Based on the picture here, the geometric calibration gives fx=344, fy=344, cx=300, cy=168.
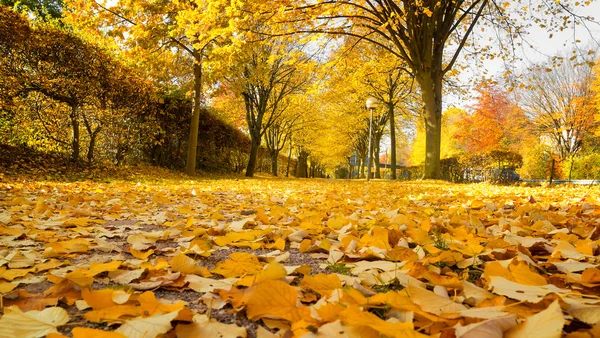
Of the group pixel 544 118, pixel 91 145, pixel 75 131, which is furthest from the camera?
pixel 544 118

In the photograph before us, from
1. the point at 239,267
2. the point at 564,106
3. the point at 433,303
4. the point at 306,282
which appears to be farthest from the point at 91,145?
the point at 564,106

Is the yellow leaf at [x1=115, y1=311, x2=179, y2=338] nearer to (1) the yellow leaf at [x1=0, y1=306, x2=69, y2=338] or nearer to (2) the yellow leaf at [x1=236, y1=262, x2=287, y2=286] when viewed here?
(1) the yellow leaf at [x1=0, y1=306, x2=69, y2=338]

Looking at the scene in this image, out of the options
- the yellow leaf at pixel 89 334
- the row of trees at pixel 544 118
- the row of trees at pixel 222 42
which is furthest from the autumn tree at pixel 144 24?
the row of trees at pixel 544 118

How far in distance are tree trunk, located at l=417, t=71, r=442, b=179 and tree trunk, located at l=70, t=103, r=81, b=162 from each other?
8657mm

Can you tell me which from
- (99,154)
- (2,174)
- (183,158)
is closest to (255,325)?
(2,174)

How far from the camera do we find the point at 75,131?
25.6ft

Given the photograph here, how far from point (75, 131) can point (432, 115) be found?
8984 millimetres

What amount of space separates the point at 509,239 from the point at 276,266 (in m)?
1.16

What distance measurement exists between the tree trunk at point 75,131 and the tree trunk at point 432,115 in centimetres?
866

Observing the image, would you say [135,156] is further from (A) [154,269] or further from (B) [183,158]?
(A) [154,269]

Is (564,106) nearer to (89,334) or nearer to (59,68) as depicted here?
(59,68)

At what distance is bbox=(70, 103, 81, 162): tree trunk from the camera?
25.4 feet

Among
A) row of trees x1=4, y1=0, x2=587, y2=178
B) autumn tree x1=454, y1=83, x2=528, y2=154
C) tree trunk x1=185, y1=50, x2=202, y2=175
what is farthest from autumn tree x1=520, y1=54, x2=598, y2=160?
tree trunk x1=185, y1=50, x2=202, y2=175

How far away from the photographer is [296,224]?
8.13ft
